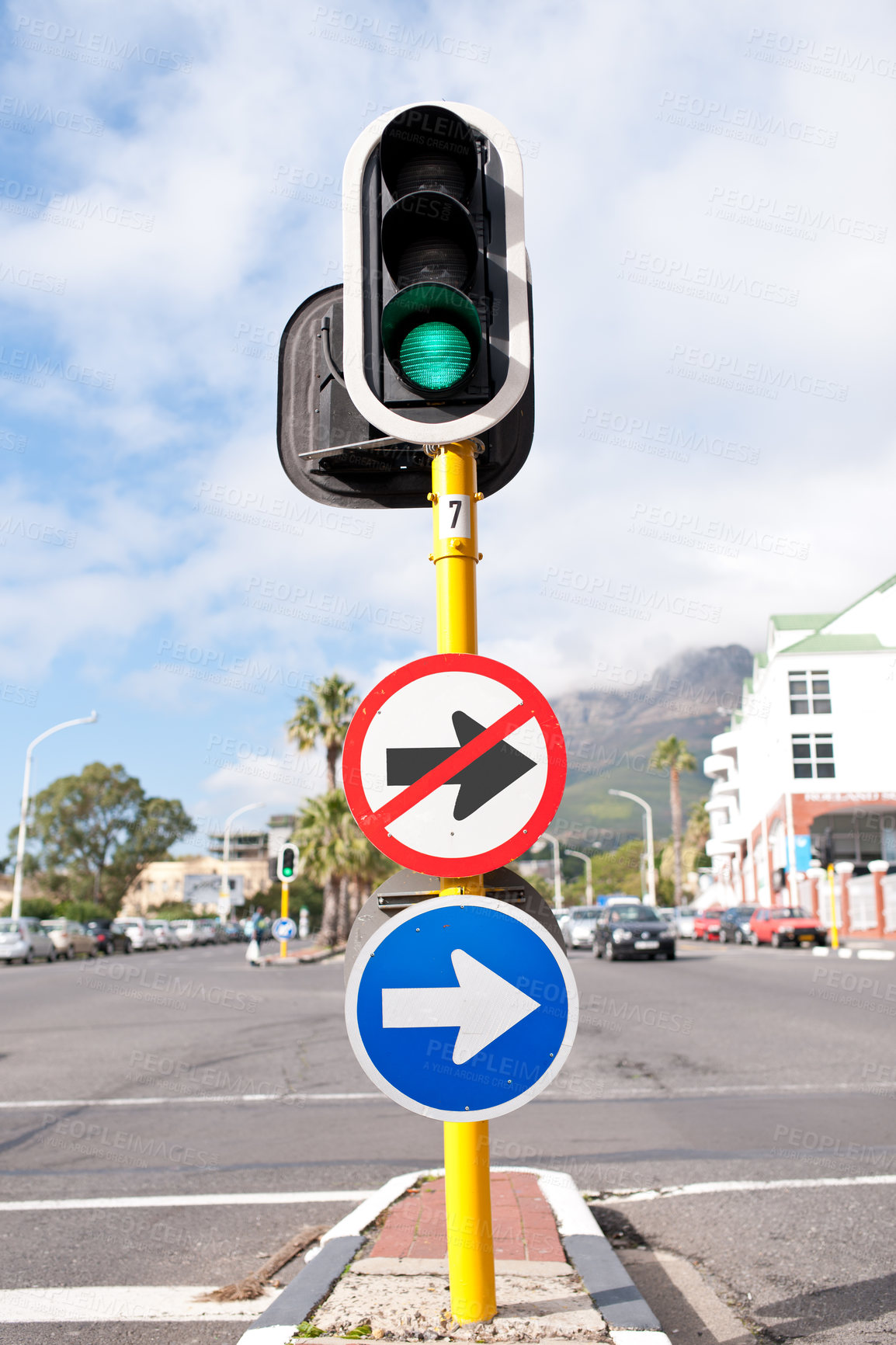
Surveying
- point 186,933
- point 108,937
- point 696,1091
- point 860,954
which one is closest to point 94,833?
point 186,933

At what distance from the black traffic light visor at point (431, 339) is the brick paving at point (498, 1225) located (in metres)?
2.62

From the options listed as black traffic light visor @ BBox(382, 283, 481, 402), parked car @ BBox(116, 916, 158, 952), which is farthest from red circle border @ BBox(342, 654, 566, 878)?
parked car @ BBox(116, 916, 158, 952)

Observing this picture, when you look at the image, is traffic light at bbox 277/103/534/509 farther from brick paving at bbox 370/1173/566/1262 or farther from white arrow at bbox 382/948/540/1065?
brick paving at bbox 370/1173/566/1262

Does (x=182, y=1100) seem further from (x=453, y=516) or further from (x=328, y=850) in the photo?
(x=328, y=850)

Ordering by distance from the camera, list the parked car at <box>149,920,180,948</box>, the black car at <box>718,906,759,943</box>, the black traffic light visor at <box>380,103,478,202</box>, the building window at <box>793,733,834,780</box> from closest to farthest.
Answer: the black traffic light visor at <box>380,103,478,202</box>
the black car at <box>718,906,759,943</box>
the building window at <box>793,733,834,780</box>
the parked car at <box>149,920,180,948</box>

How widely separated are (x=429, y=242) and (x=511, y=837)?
1.73 meters

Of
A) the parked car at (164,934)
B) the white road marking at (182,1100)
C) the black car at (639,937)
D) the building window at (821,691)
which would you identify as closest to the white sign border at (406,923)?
the white road marking at (182,1100)

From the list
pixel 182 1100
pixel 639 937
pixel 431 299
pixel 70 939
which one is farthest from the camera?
pixel 70 939

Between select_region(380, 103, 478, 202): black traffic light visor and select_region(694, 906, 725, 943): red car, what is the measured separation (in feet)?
147

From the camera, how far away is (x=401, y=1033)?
9.21 ft

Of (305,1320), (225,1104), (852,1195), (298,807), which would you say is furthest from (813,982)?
(298,807)

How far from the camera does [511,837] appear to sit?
2818 mm

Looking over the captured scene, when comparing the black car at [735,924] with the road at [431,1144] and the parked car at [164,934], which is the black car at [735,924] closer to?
the road at [431,1144]

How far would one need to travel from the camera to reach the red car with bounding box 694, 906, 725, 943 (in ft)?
153
